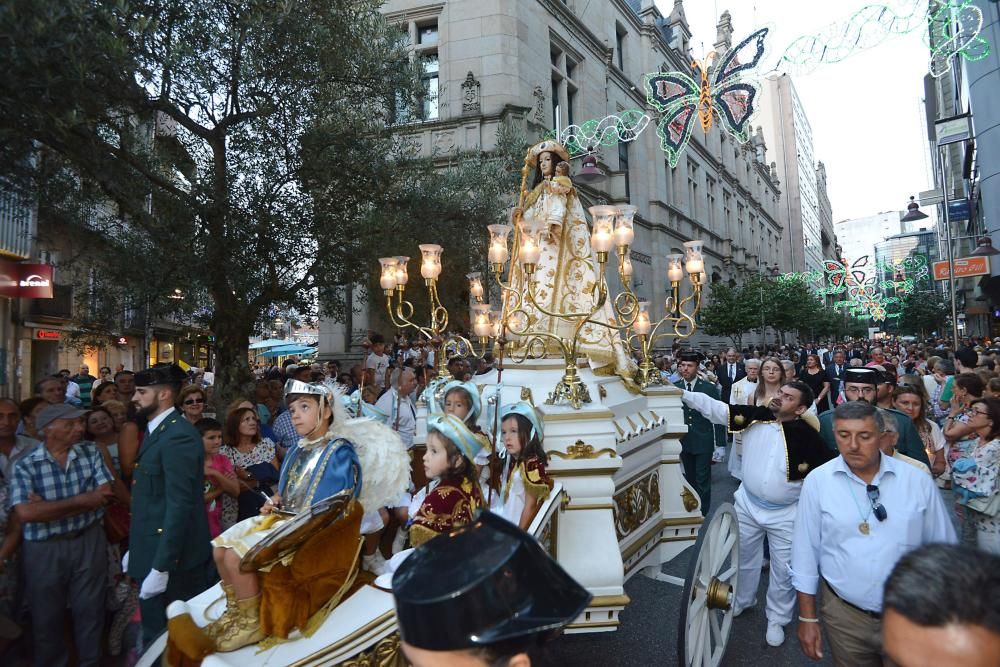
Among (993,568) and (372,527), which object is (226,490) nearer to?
(372,527)

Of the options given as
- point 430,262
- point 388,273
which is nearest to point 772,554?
point 430,262

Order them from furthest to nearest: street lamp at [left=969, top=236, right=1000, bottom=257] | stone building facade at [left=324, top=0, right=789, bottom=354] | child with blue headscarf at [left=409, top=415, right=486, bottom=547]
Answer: stone building facade at [left=324, top=0, right=789, bottom=354]
street lamp at [left=969, top=236, right=1000, bottom=257]
child with blue headscarf at [left=409, top=415, right=486, bottom=547]

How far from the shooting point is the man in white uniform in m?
3.92

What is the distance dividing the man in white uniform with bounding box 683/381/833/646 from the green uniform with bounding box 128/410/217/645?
3.68 meters

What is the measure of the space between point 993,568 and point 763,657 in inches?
129

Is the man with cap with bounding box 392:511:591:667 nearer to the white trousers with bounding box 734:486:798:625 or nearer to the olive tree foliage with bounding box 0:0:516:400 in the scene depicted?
the white trousers with bounding box 734:486:798:625

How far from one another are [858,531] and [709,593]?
1.15m

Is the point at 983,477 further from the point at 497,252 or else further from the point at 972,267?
the point at 972,267

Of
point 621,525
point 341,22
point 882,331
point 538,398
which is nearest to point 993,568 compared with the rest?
point 621,525

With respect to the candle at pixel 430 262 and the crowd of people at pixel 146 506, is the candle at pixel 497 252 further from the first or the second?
the crowd of people at pixel 146 506

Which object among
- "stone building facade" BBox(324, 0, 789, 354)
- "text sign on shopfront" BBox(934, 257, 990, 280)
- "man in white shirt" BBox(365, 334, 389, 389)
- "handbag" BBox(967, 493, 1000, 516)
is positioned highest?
"stone building facade" BBox(324, 0, 789, 354)

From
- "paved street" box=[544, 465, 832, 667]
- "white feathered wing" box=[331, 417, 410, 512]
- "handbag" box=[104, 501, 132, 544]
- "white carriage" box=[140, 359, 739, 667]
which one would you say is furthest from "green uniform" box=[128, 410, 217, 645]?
"paved street" box=[544, 465, 832, 667]

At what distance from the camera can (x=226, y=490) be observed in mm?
4176

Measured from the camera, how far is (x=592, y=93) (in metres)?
22.4
